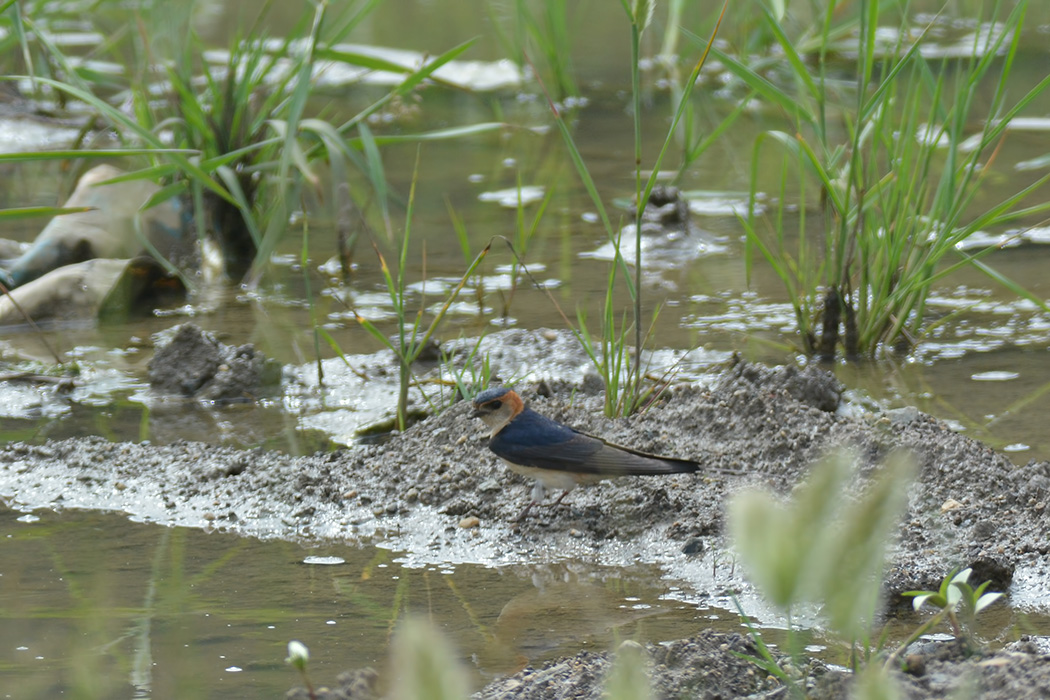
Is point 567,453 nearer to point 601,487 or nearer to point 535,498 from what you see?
point 535,498

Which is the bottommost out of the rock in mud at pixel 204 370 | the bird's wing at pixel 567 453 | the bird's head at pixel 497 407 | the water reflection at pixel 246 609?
the water reflection at pixel 246 609

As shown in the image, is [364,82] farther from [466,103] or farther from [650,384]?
[650,384]

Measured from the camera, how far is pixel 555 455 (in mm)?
2738

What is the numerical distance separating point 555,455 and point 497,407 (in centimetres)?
25

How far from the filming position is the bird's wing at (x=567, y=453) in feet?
8.86

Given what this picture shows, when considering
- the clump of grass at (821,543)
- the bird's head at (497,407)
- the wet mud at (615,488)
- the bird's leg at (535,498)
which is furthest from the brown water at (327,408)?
the clump of grass at (821,543)

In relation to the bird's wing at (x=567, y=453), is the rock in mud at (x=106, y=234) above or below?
above

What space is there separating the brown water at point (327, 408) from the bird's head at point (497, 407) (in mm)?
432

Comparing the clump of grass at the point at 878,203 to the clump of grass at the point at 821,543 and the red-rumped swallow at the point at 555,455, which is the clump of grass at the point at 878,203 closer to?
the red-rumped swallow at the point at 555,455

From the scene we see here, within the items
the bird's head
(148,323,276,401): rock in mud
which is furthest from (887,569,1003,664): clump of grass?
(148,323,276,401): rock in mud

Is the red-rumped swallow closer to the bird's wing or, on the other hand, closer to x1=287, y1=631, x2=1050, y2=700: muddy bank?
the bird's wing

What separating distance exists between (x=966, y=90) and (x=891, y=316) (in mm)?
836

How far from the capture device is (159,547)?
273 centimetres

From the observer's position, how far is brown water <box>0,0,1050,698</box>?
7.39ft
